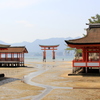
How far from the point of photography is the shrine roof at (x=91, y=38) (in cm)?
2683

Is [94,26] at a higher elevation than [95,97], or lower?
higher

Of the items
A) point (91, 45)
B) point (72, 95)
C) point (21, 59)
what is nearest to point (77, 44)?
point (91, 45)

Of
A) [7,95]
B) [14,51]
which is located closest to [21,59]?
[14,51]

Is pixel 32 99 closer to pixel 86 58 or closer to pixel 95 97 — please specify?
pixel 95 97

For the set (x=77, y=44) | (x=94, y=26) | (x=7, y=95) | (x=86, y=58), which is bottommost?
(x=7, y=95)

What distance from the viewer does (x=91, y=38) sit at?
27656mm

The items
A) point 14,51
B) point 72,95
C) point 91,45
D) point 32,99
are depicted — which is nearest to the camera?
point 32,99

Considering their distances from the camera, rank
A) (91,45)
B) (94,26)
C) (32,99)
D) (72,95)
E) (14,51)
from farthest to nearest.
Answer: (14,51), (94,26), (91,45), (72,95), (32,99)

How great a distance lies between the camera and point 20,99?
12.9 meters

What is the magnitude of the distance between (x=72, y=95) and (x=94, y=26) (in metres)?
17.5

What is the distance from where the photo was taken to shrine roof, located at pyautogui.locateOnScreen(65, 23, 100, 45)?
2683 centimetres

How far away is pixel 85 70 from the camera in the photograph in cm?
2842

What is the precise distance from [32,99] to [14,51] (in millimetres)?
40341

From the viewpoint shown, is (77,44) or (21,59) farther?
(21,59)
